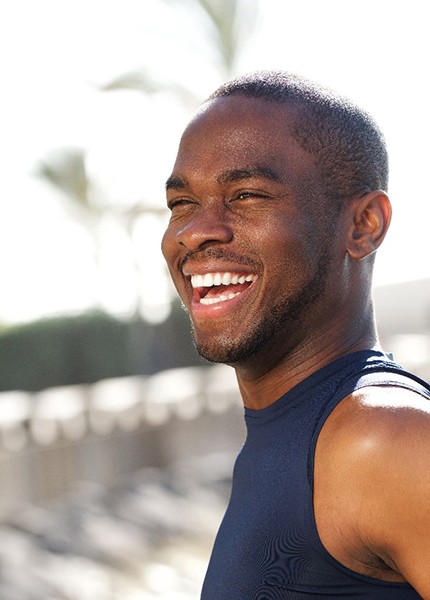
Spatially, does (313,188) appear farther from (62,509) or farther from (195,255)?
(62,509)

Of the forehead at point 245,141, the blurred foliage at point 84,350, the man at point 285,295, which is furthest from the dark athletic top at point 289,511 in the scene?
the blurred foliage at point 84,350

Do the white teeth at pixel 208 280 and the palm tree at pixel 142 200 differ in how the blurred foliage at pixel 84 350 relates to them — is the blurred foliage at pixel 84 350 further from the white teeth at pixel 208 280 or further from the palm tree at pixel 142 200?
the white teeth at pixel 208 280

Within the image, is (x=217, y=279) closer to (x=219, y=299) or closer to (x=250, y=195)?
(x=219, y=299)

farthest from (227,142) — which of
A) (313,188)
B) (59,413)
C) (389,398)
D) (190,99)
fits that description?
(190,99)

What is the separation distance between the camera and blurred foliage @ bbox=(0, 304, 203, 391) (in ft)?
48.3

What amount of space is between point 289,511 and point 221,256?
484mm

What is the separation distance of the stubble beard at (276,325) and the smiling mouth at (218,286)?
2.8 inches

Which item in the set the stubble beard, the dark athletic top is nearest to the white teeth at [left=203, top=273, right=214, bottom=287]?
the stubble beard

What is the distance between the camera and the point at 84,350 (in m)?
15.0

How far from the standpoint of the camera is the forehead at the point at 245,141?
1784 millimetres

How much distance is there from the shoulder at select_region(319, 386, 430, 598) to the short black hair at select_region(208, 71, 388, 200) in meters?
0.47

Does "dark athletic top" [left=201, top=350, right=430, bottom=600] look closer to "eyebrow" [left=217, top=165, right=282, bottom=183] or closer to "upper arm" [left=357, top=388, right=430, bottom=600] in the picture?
"upper arm" [left=357, top=388, right=430, bottom=600]

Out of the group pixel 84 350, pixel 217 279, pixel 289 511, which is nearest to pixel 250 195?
pixel 217 279

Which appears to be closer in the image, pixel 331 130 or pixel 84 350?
pixel 331 130
